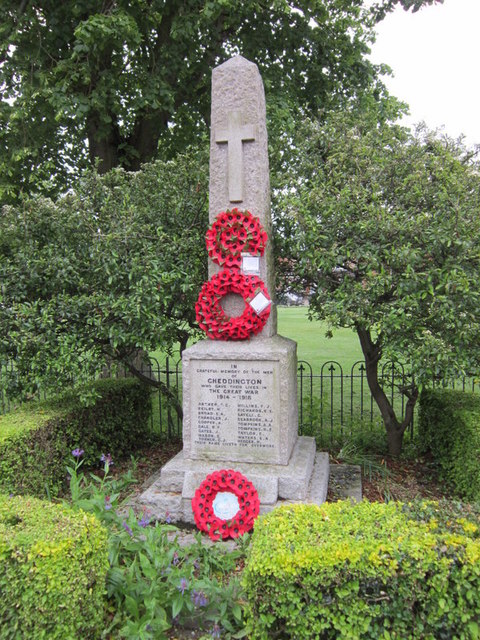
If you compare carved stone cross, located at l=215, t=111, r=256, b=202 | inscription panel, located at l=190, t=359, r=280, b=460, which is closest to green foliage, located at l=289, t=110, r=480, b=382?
carved stone cross, located at l=215, t=111, r=256, b=202

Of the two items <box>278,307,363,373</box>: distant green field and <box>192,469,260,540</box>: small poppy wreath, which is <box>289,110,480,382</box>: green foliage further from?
<box>278,307,363,373</box>: distant green field

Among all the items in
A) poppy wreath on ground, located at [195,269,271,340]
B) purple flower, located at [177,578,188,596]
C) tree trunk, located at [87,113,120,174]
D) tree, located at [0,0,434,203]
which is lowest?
purple flower, located at [177,578,188,596]

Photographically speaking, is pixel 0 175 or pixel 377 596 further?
pixel 0 175

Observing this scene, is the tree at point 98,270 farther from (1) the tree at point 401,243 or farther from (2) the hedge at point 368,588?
(2) the hedge at point 368,588

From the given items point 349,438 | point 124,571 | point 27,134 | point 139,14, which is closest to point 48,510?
point 124,571

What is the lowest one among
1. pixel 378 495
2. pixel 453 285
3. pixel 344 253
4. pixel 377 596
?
pixel 378 495

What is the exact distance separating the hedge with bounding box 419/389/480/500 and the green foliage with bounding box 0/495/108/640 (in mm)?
3233

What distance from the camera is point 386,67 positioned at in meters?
9.28

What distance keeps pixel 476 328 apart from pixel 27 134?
6.62 m

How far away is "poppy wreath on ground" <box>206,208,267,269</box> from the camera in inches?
166

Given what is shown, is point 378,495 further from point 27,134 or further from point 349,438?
point 27,134

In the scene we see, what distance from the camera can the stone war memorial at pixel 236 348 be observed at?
4133 mm

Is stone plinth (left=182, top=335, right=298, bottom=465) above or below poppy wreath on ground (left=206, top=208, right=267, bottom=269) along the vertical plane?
below

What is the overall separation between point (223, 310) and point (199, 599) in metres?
2.36
